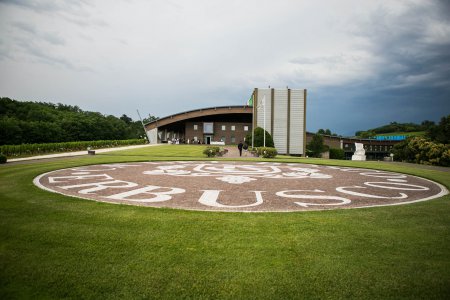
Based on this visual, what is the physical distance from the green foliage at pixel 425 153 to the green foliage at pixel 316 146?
76.0ft

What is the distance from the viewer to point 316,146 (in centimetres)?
6644

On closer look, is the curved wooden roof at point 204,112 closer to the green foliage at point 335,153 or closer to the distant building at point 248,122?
the distant building at point 248,122

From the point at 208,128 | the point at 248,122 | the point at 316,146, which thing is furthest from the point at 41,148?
the point at 316,146

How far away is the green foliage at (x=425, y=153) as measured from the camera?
3205cm

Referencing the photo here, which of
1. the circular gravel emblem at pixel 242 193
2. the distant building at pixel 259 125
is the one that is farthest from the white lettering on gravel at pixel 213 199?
the distant building at pixel 259 125

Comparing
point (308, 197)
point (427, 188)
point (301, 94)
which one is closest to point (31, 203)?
point (308, 197)

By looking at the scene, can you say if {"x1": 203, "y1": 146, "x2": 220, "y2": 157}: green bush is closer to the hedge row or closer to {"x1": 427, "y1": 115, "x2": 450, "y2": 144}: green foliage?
the hedge row

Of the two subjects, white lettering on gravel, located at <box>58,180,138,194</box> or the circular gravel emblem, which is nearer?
the circular gravel emblem

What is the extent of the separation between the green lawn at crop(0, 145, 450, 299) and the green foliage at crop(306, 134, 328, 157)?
6094cm

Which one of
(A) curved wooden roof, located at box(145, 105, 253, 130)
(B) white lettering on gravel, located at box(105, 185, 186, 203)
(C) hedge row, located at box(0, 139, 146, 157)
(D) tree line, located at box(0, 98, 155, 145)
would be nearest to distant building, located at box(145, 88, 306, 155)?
(A) curved wooden roof, located at box(145, 105, 253, 130)

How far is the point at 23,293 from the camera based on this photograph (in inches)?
149

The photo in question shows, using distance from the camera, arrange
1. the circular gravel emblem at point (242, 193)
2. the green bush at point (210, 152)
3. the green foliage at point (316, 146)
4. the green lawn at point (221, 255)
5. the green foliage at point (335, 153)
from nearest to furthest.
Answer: the green lawn at point (221, 255)
the circular gravel emblem at point (242, 193)
the green bush at point (210, 152)
the green foliage at point (316, 146)
the green foliage at point (335, 153)

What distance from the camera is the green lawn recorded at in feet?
12.8

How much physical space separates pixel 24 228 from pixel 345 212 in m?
7.90
